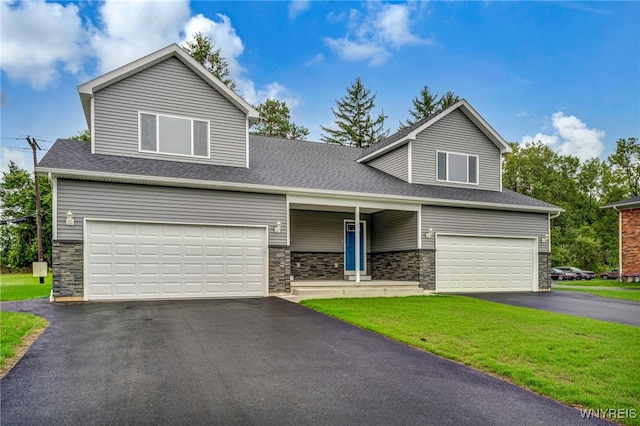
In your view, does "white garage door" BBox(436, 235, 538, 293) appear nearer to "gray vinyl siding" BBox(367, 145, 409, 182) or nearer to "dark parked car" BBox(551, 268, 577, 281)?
"gray vinyl siding" BBox(367, 145, 409, 182)

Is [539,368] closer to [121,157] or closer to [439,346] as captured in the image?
[439,346]

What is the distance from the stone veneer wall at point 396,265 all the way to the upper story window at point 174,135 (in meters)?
7.71

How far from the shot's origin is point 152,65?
12.5 meters

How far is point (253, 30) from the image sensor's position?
20.8 meters

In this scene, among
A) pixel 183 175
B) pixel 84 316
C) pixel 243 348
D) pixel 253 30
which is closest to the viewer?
pixel 243 348

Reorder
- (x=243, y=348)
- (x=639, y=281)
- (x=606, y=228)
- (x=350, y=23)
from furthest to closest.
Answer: (x=606, y=228), (x=639, y=281), (x=350, y=23), (x=243, y=348)

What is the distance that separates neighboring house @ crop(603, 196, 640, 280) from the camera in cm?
2267

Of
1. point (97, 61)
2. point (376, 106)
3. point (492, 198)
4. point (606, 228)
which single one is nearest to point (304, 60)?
point (97, 61)

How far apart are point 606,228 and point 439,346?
46.3m

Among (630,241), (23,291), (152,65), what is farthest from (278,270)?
(630,241)

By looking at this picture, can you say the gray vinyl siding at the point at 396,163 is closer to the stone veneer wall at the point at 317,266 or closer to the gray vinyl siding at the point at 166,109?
the stone veneer wall at the point at 317,266

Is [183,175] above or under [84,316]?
above

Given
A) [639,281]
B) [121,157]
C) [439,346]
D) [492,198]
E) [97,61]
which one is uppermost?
[97,61]

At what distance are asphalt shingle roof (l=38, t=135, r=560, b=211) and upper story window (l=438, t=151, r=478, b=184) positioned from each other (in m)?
0.54
